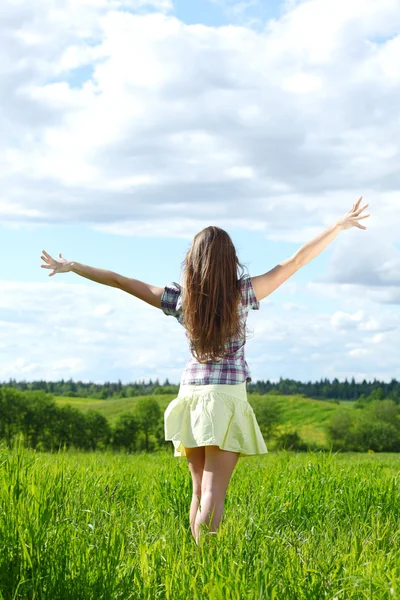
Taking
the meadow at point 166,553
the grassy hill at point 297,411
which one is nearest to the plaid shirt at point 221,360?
the meadow at point 166,553

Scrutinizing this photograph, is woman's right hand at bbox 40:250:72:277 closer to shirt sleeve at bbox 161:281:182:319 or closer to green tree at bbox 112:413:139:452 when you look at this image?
shirt sleeve at bbox 161:281:182:319

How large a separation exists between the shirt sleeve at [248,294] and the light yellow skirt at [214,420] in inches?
24.4

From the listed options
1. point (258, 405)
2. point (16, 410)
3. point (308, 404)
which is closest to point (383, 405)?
point (308, 404)

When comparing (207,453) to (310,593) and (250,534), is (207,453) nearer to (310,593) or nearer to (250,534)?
(250,534)

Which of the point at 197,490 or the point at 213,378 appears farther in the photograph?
the point at 197,490

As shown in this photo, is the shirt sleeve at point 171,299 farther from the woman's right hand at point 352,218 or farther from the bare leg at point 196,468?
the woman's right hand at point 352,218

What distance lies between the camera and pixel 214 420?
496 centimetres

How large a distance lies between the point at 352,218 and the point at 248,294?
1.53 meters

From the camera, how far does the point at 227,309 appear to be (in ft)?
16.9

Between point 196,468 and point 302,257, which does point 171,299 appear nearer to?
point 302,257

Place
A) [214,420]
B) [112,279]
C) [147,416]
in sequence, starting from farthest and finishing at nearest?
[147,416] → [112,279] → [214,420]

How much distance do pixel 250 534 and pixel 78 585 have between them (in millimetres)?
1460

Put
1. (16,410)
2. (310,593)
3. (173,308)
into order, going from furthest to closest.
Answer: (16,410) < (173,308) < (310,593)

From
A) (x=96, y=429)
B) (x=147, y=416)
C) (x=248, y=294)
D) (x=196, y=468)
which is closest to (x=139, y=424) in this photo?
(x=147, y=416)
